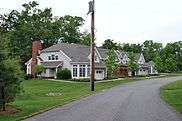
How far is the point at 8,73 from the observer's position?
70.1 feet

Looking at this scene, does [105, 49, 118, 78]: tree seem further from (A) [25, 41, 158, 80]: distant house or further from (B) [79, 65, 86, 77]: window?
(B) [79, 65, 86, 77]: window

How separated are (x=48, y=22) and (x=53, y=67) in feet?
74.9

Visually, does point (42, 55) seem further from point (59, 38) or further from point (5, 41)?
point (5, 41)

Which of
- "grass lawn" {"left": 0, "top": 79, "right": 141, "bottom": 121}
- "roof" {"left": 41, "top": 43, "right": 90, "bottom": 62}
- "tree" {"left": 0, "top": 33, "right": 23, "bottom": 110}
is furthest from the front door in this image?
"tree" {"left": 0, "top": 33, "right": 23, "bottom": 110}

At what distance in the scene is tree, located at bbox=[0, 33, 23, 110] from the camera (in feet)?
69.7

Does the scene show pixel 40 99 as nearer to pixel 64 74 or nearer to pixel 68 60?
pixel 64 74

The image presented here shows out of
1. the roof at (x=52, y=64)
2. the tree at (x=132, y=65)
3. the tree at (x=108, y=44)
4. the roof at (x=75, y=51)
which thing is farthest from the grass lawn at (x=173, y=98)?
the tree at (x=108, y=44)

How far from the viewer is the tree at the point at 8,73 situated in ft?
69.7

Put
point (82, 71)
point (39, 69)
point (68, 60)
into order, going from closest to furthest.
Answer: point (39, 69) < point (68, 60) < point (82, 71)

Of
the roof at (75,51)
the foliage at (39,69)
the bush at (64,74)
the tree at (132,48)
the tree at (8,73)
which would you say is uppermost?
the tree at (132,48)

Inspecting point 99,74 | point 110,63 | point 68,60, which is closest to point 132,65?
point 99,74

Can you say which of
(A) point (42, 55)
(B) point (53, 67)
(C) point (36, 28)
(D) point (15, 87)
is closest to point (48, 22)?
(C) point (36, 28)

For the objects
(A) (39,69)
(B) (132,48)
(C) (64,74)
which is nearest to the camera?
(C) (64,74)

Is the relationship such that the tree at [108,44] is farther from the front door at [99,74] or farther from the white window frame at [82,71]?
the white window frame at [82,71]
